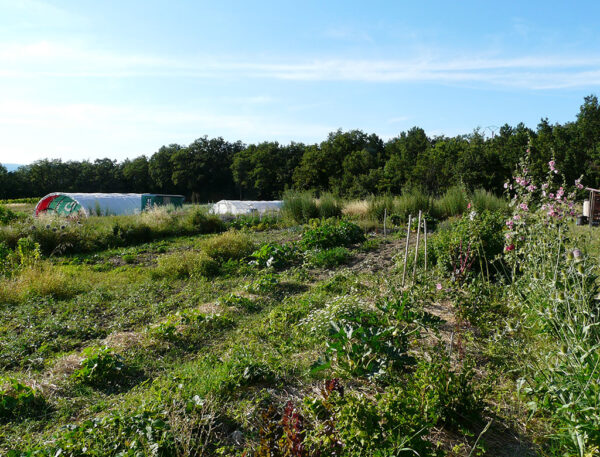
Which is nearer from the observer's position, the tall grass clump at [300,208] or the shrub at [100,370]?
the shrub at [100,370]

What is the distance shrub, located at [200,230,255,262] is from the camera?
759cm

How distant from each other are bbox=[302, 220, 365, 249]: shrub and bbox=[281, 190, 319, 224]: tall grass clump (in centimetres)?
428

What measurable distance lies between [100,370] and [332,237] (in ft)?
18.9

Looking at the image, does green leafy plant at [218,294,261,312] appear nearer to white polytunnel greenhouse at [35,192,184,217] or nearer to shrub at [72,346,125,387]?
shrub at [72,346,125,387]

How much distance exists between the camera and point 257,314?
4.61 metres

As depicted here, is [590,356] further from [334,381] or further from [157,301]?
[157,301]

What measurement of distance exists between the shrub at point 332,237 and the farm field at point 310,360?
1.63 m

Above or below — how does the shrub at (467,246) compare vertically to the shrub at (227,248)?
above

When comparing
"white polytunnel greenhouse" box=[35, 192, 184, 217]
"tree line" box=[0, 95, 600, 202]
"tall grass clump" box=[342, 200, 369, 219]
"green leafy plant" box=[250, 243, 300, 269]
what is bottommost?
"green leafy plant" box=[250, 243, 300, 269]

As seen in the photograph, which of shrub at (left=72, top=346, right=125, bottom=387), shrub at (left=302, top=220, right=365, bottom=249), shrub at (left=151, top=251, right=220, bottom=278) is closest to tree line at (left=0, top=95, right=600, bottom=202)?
shrub at (left=302, top=220, right=365, bottom=249)

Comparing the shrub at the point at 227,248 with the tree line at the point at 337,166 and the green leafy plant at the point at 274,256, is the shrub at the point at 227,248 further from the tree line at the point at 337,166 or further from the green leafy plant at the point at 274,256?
the tree line at the point at 337,166

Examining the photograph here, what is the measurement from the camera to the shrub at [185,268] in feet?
21.4

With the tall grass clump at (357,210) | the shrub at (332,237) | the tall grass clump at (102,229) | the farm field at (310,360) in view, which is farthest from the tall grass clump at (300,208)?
the farm field at (310,360)

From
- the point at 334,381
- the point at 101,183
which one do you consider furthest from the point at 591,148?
the point at 101,183
